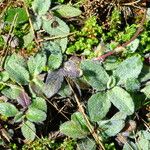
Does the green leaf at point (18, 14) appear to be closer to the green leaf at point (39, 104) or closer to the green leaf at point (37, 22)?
the green leaf at point (37, 22)

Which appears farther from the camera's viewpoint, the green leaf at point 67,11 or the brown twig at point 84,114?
the green leaf at point 67,11

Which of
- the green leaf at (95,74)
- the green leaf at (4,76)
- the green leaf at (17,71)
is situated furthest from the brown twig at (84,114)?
the green leaf at (4,76)

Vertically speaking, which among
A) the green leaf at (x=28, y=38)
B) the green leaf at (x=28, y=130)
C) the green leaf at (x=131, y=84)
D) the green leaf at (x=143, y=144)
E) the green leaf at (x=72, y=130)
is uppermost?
the green leaf at (x=28, y=38)

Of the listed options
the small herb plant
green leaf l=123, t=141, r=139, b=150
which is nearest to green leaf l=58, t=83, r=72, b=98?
the small herb plant

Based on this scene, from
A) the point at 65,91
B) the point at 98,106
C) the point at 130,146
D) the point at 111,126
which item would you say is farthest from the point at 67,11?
the point at 130,146

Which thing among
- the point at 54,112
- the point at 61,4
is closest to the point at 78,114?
the point at 54,112

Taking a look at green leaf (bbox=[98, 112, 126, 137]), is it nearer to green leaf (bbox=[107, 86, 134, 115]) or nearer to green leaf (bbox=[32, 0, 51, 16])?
green leaf (bbox=[107, 86, 134, 115])
